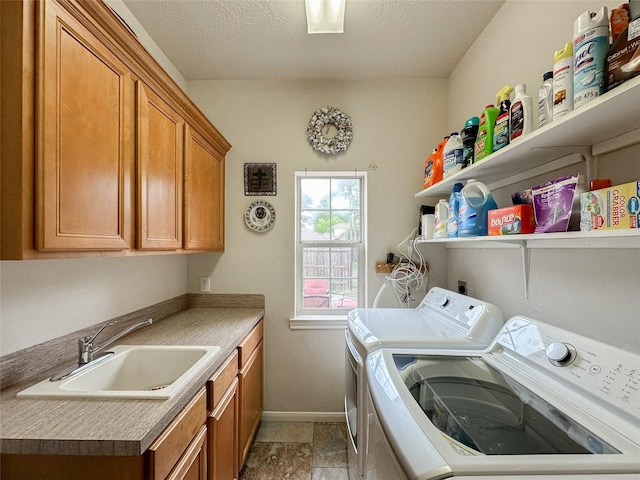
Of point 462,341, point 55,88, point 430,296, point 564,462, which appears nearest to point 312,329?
point 430,296

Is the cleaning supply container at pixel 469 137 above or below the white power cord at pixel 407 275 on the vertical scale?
above

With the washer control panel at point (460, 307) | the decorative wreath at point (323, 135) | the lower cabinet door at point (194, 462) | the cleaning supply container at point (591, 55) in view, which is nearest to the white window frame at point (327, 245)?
the decorative wreath at point (323, 135)

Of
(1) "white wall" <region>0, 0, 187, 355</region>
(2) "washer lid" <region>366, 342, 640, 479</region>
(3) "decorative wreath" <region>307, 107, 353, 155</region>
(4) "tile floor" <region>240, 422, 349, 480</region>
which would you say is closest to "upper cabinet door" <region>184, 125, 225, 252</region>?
(1) "white wall" <region>0, 0, 187, 355</region>

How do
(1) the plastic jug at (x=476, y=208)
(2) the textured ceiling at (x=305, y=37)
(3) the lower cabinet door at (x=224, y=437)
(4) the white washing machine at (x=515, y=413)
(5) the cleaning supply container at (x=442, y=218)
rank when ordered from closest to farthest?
(4) the white washing machine at (x=515, y=413), (3) the lower cabinet door at (x=224, y=437), (1) the plastic jug at (x=476, y=208), (2) the textured ceiling at (x=305, y=37), (5) the cleaning supply container at (x=442, y=218)

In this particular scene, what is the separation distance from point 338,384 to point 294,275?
0.93 meters

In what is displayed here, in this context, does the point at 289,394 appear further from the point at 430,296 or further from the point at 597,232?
the point at 597,232

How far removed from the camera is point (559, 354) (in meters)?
0.89

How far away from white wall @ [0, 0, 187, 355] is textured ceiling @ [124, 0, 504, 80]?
0.25 meters

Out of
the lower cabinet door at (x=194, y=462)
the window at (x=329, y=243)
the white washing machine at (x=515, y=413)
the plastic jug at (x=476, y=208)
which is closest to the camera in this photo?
the white washing machine at (x=515, y=413)

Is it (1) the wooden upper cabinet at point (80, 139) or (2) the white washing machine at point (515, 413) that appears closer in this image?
(2) the white washing machine at point (515, 413)

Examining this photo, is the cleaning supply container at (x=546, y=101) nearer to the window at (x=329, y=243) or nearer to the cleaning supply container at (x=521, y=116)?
the cleaning supply container at (x=521, y=116)

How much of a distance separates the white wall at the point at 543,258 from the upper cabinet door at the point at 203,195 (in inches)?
70.2

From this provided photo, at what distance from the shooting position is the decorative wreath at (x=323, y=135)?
7.14 ft

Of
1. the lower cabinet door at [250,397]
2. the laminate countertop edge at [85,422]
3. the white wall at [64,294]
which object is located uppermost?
the white wall at [64,294]
